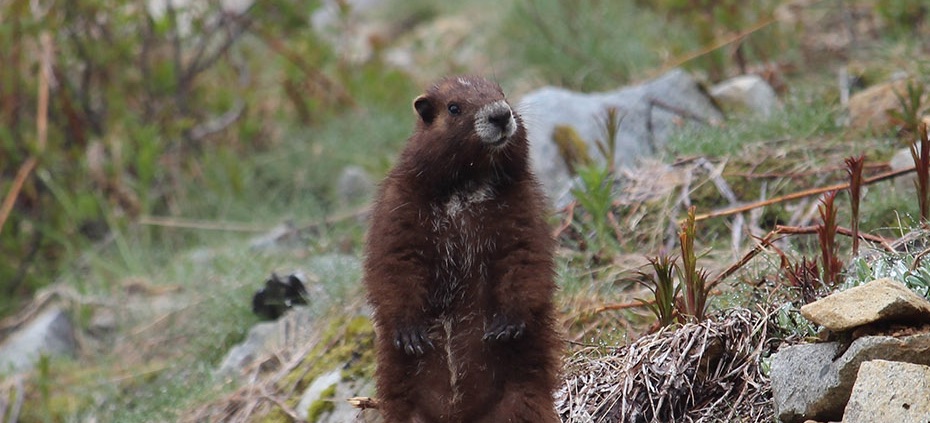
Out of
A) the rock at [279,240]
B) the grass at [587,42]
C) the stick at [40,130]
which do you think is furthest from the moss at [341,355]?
the grass at [587,42]

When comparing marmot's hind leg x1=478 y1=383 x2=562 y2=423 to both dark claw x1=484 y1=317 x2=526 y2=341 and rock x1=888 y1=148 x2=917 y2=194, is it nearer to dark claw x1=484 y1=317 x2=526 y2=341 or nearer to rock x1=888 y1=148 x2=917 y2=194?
dark claw x1=484 y1=317 x2=526 y2=341

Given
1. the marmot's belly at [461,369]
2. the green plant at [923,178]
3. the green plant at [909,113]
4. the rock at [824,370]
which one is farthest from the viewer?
the green plant at [909,113]

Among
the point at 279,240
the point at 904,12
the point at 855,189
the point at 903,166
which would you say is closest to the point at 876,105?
the point at 903,166

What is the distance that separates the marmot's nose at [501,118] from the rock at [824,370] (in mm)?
1066

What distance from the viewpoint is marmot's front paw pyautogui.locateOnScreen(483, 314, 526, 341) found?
3504mm

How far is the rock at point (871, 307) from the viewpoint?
3.26 metres

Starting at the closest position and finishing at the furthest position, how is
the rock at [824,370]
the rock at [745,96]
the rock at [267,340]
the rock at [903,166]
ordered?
1. the rock at [824,370]
2. the rock at [903,166]
3. the rock at [267,340]
4. the rock at [745,96]

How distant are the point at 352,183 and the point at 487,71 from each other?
6.56 feet

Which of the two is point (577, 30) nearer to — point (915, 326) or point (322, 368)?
point (322, 368)

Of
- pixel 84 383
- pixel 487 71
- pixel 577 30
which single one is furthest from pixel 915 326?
pixel 487 71

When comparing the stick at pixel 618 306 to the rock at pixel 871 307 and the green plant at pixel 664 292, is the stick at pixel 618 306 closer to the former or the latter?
the green plant at pixel 664 292

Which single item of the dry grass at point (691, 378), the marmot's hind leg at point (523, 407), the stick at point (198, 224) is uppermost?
the stick at point (198, 224)

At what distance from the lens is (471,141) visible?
3660 mm

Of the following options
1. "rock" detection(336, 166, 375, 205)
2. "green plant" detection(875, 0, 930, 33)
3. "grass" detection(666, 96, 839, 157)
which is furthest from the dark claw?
"green plant" detection(875, 0, 930, 33)
